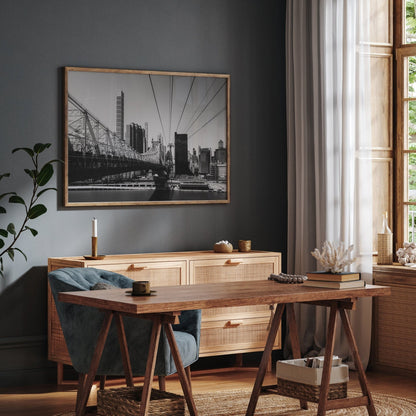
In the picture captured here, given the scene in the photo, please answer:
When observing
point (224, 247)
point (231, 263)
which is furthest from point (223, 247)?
point (231, 263)

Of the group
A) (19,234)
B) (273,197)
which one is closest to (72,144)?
(19,234)

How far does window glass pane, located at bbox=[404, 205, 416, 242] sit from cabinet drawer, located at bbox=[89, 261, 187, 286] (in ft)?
5.68

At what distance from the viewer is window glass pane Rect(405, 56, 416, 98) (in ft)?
20.0

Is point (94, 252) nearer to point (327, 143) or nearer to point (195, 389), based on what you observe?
Answer: point (195, 389)

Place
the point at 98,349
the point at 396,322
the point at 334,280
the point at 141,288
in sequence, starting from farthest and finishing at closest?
1. the point at 396,322
2. the point at 334,280
3. the point at 98,349
4. the point at 141,288

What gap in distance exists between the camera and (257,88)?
6.37 meters

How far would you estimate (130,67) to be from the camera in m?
5.86

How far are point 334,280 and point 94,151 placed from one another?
2.12 meters

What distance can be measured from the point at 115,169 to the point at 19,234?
0.88m

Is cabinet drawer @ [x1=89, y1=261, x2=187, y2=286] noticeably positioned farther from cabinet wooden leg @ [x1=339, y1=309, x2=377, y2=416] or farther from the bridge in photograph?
cabinet wooden leg @ [x1=339, y1=309, x2=377, y2=416]

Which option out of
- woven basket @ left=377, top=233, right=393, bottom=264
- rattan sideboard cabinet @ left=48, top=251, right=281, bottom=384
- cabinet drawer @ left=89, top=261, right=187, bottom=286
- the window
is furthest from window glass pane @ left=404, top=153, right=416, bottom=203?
cabinet drawer @ left=89, top=261, right=187, bottom=286

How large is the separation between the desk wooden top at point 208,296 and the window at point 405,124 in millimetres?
1773

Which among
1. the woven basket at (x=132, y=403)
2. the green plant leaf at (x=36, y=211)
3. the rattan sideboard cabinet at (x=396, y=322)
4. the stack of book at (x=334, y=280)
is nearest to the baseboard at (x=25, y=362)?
the green plant leaf at (x=36, y=211)

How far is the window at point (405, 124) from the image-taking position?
6098 mm
